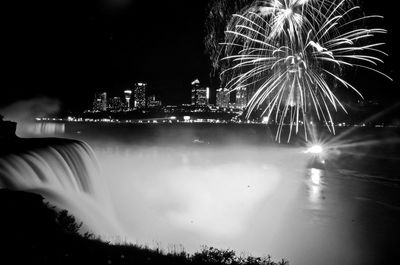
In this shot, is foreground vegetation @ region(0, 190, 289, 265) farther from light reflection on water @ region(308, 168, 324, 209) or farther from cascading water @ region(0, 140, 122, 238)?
light reflection on water @ region(308, 168, 324, 209)

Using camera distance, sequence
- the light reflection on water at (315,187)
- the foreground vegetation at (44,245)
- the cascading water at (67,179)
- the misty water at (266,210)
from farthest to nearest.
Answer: the light reflection on water at (315,187)
the misty water at (266,210)
the cascading water at (67,179)
the foreground vegetation at (44,245)

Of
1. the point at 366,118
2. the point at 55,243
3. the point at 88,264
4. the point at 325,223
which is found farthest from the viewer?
the point at 366,118

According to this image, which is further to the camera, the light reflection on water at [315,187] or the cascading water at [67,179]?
the light reflection on water at [315,187]

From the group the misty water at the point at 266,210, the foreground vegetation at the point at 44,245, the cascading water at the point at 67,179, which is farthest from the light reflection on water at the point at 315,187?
the foreground vegetation at the point at 44,245

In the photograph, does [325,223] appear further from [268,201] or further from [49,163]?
[49,163]

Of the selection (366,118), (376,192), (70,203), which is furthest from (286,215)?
(366,118)

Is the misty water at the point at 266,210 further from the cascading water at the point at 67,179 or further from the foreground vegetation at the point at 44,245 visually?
the foreground vegetation at the point at 44,245
